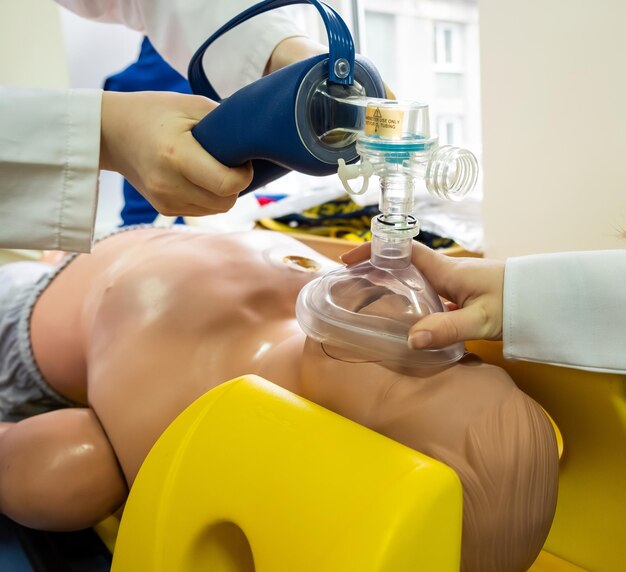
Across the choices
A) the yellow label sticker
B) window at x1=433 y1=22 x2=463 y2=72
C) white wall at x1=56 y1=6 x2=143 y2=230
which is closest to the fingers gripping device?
the yellow label sticker

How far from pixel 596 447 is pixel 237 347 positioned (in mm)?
437

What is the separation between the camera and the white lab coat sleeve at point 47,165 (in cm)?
79

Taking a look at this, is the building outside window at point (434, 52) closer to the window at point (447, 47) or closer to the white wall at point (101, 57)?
the window at point (447, 47)

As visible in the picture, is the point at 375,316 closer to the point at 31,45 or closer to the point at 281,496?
the point at 281,496

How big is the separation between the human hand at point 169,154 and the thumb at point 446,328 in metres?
0.26

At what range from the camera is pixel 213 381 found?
0.85 m

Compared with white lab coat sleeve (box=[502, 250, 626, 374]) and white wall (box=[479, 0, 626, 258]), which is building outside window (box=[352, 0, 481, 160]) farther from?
white lab coat sleeve (box=[502, 250, 626, 374])

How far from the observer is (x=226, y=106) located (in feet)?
2.35

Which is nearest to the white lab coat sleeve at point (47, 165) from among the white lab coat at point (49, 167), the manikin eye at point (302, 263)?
the white lab coat at point (49, 167)

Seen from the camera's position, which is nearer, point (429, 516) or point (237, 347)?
point (429, 516)

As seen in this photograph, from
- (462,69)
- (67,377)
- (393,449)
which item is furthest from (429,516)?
(462,69)

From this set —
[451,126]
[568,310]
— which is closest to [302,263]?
[568,310]

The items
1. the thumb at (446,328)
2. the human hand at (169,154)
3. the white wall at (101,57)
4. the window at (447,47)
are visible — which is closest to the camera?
the thumb at (446,328)

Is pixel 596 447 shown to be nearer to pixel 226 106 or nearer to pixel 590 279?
pixel 590 279
